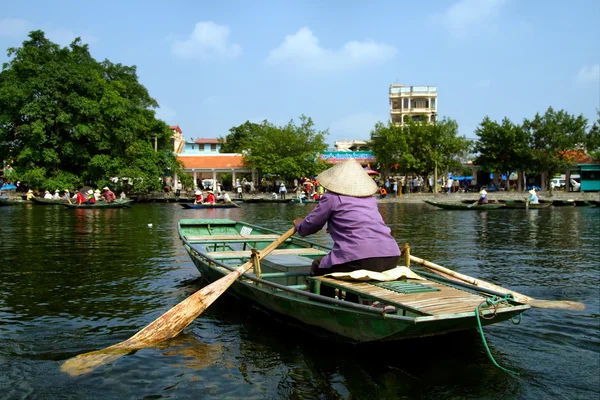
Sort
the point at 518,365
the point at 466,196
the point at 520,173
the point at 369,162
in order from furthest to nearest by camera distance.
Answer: the point at 369,162, the point at 520,173, the point at 466,196, the point at 518,365

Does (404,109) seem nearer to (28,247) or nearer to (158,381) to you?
(28,247)

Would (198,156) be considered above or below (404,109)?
below

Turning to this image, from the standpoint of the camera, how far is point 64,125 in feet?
113

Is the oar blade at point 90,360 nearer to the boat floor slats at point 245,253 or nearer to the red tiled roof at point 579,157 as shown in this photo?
the boat floor slats at point 245,253

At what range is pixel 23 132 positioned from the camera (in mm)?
33250

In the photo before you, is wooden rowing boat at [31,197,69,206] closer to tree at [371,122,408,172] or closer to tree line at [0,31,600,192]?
tree line at [0,31,600,192]

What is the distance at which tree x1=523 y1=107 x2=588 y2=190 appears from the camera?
131 feet

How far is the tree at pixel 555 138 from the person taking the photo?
1566 inches

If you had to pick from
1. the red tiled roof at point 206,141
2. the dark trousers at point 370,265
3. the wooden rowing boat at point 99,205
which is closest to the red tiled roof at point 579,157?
the wooden rowing boat at point 99,205

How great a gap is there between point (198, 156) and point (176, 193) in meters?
10.3

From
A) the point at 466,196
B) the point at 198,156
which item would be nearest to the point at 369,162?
the point at 466,196

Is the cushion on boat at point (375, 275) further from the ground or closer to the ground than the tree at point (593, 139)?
closer to the ground

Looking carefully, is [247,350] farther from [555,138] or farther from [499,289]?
[555,138]

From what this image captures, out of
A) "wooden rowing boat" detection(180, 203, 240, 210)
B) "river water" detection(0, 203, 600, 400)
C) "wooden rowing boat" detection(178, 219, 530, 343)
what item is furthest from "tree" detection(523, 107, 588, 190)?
"wooden rowing boat" detection(178, 219, 530, 343)
